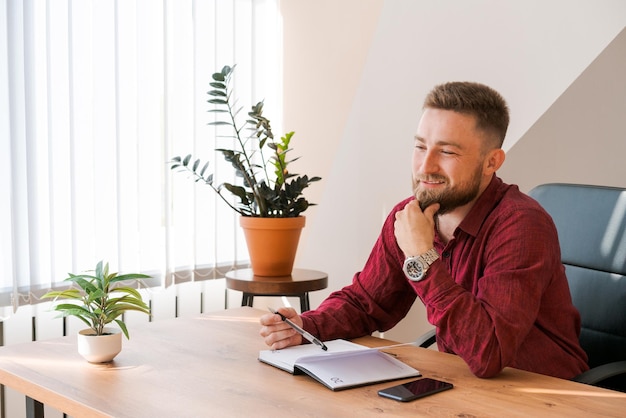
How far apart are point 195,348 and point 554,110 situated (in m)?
1.82

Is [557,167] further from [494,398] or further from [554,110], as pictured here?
[494,398]

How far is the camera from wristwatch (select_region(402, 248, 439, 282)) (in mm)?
1729

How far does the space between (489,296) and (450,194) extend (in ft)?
1.04

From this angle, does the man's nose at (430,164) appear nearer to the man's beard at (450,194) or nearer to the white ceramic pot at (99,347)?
the man's beard at (450,194)

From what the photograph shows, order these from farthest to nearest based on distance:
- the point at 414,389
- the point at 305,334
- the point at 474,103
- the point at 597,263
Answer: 1. the point at 597,263
2. the point at 474,103
3. the point at 305,334
4. the point at 414,389

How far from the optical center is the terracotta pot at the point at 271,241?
3100 mm

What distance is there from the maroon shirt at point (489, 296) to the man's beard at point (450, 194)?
39mm

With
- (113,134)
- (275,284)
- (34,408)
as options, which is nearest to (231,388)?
(34,408)

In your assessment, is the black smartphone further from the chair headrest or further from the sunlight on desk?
the chair headrest

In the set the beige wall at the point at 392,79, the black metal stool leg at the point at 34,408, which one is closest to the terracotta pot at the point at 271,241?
the beige wall at the point at 392,79

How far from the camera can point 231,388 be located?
1.46m

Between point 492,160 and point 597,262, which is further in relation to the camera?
point 597,262

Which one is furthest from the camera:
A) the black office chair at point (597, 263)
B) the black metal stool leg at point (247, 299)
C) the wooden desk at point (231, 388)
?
the black metal stool leg at point (247, 299)

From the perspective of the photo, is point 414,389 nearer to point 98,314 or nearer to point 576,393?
point 576,393
